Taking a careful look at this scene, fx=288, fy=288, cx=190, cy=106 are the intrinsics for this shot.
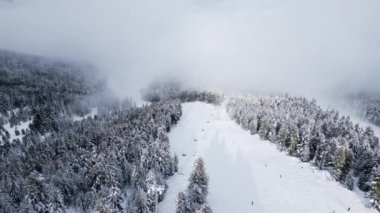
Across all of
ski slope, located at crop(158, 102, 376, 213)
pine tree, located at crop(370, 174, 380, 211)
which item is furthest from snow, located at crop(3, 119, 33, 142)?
pine tree, located at crop(370, 174, 380, 211)

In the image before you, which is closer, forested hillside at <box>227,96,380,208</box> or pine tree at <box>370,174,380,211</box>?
pine tree at <box>370,174,380,211</box>

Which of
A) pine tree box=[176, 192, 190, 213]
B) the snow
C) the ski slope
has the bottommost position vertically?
the snow

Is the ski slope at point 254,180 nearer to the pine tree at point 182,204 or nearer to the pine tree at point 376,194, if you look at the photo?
the pine tree at point 376,194

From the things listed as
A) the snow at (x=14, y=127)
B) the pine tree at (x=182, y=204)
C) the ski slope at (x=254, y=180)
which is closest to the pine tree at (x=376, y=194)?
the ski slope at (x=254, y=180)

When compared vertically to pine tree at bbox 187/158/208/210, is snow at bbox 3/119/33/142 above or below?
below

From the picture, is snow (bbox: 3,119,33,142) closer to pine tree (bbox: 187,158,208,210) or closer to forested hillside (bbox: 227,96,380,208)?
forested hillside (bbox: 227,96,380,208)

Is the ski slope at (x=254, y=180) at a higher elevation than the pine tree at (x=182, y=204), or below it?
below

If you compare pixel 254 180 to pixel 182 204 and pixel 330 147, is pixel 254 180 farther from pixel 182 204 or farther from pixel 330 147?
pixel 182 204

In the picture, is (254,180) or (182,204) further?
(254,180)

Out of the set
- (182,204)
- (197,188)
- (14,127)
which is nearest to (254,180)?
(197,188)
